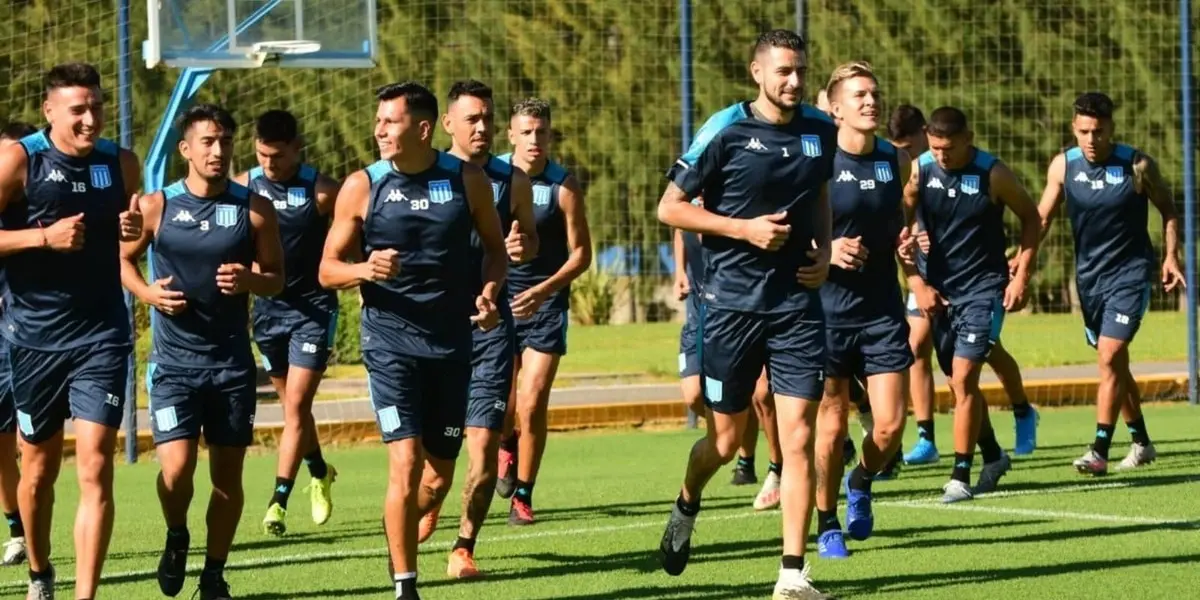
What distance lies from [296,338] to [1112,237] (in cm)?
537

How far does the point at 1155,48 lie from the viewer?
25.8 meters

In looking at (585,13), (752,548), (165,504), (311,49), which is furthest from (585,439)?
(585,13)

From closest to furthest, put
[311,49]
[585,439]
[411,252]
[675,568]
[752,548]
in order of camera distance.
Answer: [411,252] → [675,568] → [752,548] → [311,49] → [585,439]

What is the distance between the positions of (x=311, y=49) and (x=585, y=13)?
12.0 metres

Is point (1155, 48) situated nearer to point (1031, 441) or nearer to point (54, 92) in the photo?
point (1031, 441)

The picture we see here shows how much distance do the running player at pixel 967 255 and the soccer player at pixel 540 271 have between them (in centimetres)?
204

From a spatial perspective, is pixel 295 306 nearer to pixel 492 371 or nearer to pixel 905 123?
pixel 492 371

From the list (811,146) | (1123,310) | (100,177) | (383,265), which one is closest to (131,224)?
(100,177)

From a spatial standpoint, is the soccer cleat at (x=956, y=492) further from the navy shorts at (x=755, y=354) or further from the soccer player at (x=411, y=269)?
the soccer player at (x=411, y=269)

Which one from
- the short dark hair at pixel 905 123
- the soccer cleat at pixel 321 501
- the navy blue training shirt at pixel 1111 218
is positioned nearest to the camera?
the soccer cleat at pixel 321 501

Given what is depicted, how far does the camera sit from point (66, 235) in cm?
817

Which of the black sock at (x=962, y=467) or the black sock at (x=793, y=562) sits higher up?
the black sock at (x=793, y=562)

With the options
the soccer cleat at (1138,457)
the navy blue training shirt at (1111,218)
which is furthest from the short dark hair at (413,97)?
the soccer cleat at (1138,457)

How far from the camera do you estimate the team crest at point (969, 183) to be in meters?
12.3
